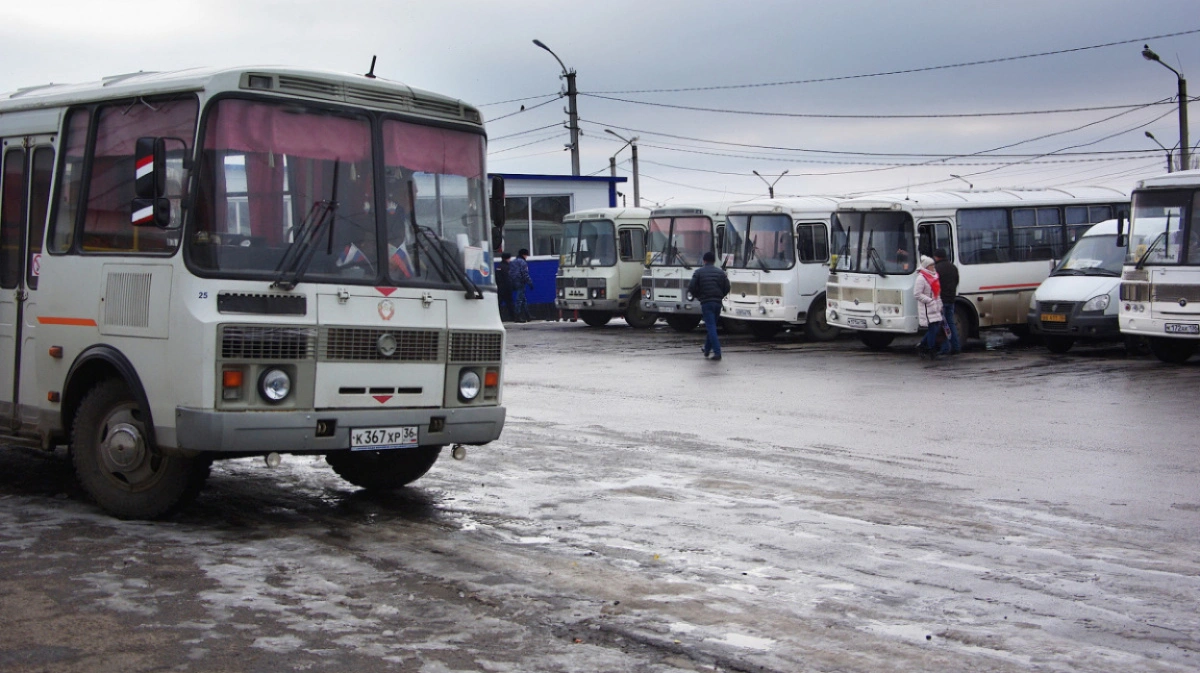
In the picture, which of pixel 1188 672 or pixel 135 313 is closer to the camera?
pixel 1188 672

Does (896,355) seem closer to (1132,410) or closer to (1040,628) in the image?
(1132,410)

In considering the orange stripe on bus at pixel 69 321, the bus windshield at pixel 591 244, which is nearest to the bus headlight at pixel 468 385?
the orange stripe on bus at pixel 69 321

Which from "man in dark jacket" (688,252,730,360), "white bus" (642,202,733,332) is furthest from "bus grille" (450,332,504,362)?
"white bus" (642,202,733,332)

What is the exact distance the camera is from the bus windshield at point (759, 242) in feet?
91.8

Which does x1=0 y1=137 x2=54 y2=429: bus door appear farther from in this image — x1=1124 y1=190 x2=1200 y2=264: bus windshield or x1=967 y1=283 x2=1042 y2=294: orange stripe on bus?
x1=967 y1=283 x2=1042 y2=294: orange stripe on bus

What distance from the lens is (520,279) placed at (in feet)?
115

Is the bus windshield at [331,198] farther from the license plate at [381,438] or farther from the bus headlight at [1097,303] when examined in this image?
the bus headlight at [1097,303]

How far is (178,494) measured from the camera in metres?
8.72

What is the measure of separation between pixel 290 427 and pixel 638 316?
2492cm

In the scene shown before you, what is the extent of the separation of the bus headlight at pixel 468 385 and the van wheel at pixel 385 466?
1.02 metres

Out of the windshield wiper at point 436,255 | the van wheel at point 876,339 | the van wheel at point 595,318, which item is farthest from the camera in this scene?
the van wheel at point 595,318

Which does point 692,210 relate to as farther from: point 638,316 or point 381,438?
point 381,438

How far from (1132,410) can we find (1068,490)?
18.9 ft

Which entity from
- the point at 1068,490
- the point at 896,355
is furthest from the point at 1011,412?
the point at 896,355
